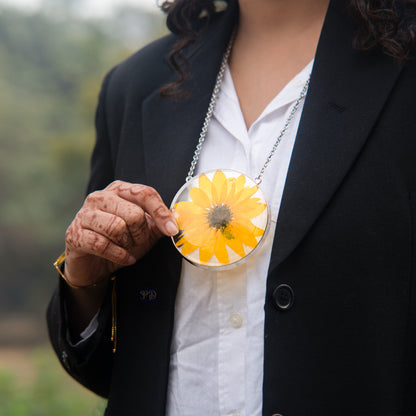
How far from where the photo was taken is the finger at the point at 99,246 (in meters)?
1.22

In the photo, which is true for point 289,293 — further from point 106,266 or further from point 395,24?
point 395,24

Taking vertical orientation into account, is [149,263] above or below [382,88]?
below

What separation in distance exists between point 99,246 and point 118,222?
0.08m

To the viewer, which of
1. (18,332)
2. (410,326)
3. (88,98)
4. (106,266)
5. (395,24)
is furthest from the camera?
(18,332)

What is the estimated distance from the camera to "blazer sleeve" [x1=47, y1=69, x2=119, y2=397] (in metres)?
1.43

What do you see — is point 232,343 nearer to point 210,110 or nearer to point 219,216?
point 219,216

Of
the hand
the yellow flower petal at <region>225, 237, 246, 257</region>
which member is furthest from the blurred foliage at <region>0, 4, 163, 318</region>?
the yellow flower petal at <region>225, 237, 246, 257</region>

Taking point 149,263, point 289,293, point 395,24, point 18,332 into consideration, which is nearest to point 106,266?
point 149,263

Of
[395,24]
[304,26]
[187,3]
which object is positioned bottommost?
[395,24]

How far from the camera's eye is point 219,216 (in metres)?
1.29

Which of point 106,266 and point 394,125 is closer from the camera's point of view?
A: point 394,125

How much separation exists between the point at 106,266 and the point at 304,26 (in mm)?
877

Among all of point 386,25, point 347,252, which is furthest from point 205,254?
point 386,25

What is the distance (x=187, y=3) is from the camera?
5.57 feet
